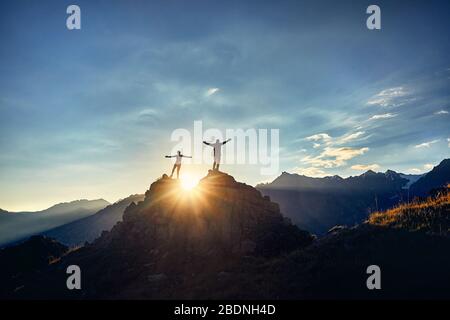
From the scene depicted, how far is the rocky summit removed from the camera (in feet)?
67.7


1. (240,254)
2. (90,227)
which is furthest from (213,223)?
(90,227)

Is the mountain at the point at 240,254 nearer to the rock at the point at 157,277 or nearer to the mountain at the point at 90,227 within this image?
the rock at the point at 157,277

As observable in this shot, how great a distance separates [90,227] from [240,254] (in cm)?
16445

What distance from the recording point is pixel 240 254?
2297cm

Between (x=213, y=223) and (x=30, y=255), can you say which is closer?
(x=213, y=223)

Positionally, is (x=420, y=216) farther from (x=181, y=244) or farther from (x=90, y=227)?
(x=90, y=227)

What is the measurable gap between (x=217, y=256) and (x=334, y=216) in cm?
18468

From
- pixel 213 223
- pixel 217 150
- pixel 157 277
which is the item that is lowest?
pixel 157 277

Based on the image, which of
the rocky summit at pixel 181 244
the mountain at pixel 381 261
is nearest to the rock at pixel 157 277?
the rocky summit at pixel 181 244

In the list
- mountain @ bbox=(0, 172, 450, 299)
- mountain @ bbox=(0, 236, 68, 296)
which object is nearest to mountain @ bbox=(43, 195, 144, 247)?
mountain @ bbox=(0, 236, 68, 296)

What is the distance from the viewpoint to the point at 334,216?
19400 cm

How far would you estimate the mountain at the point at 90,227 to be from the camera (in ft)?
519

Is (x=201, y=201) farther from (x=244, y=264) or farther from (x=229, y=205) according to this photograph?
(x=244, y=264)
